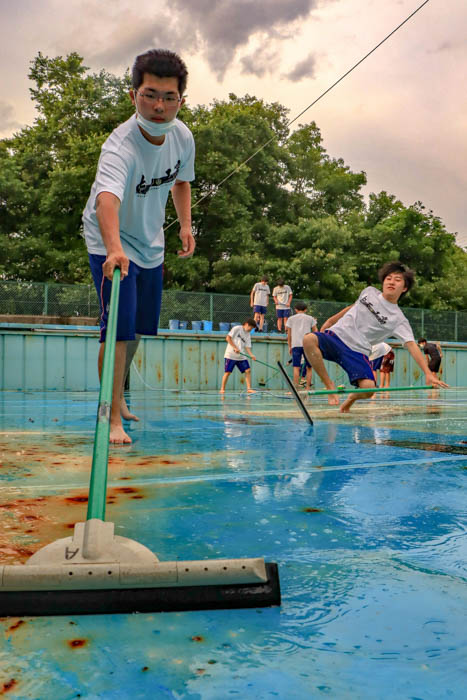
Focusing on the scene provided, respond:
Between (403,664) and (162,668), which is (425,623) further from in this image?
(162,668)

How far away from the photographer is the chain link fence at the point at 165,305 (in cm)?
1527

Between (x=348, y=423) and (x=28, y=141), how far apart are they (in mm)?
28942

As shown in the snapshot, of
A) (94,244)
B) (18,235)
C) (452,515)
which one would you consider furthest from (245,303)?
(452,515)

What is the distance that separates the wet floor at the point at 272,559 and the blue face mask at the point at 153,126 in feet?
5.21

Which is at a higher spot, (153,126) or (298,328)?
(153,126)

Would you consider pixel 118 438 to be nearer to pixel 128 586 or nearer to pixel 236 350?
pixel 128 586

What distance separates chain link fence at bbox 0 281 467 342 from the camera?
50.1ft

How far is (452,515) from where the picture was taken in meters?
1.71

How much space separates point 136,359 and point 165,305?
9.61 ft

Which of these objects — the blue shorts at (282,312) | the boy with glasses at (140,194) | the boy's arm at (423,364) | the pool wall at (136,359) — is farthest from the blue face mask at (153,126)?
→ the blue shorts at (282,312)

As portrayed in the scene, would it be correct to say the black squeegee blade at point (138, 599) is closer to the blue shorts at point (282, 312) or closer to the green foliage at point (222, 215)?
the blue shorts at point (282, 312)

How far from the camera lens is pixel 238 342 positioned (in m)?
12.0

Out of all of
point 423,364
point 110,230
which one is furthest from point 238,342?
point 110,230

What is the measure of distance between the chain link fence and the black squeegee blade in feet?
48.8
